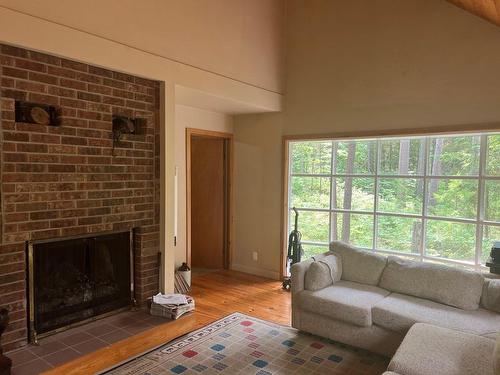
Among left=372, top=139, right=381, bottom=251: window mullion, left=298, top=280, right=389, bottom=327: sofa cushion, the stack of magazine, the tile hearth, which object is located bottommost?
the tile hearth

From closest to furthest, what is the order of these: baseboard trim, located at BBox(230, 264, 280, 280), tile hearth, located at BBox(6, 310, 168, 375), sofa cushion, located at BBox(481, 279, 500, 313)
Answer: tile hearth, located at BBox(6, 310, 168, 375) < sofa cushion, located at BBox(481, 279, 500, 313) < baseboard trim, located at BBox(230, 264, 280, 280)

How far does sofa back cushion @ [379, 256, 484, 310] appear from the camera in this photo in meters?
3.02

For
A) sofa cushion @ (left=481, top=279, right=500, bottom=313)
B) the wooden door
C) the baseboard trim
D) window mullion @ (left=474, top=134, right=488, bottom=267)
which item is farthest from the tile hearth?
window mullion @ (left=474, top=134, right=488, bottom=267)

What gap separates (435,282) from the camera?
3189mm

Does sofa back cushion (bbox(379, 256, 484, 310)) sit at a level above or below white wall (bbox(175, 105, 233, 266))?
below

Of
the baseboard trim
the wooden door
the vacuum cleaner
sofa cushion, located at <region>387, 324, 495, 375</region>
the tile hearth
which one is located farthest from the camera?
the wooden door

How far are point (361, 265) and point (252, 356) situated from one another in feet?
4.52

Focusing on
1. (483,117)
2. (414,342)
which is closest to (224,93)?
(483,117)

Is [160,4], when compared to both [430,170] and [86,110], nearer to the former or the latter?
[86,110]

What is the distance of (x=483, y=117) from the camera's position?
12.1 feet

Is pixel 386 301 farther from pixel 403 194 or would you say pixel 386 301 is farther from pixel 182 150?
pixel 182 150

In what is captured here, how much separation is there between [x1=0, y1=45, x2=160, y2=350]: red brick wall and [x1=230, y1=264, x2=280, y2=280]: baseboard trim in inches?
77.7

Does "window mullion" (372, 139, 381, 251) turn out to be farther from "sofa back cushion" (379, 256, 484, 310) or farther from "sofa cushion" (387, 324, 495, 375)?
"sofa cushion" (387, 324, 495, 375)

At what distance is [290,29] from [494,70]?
8.17ft
